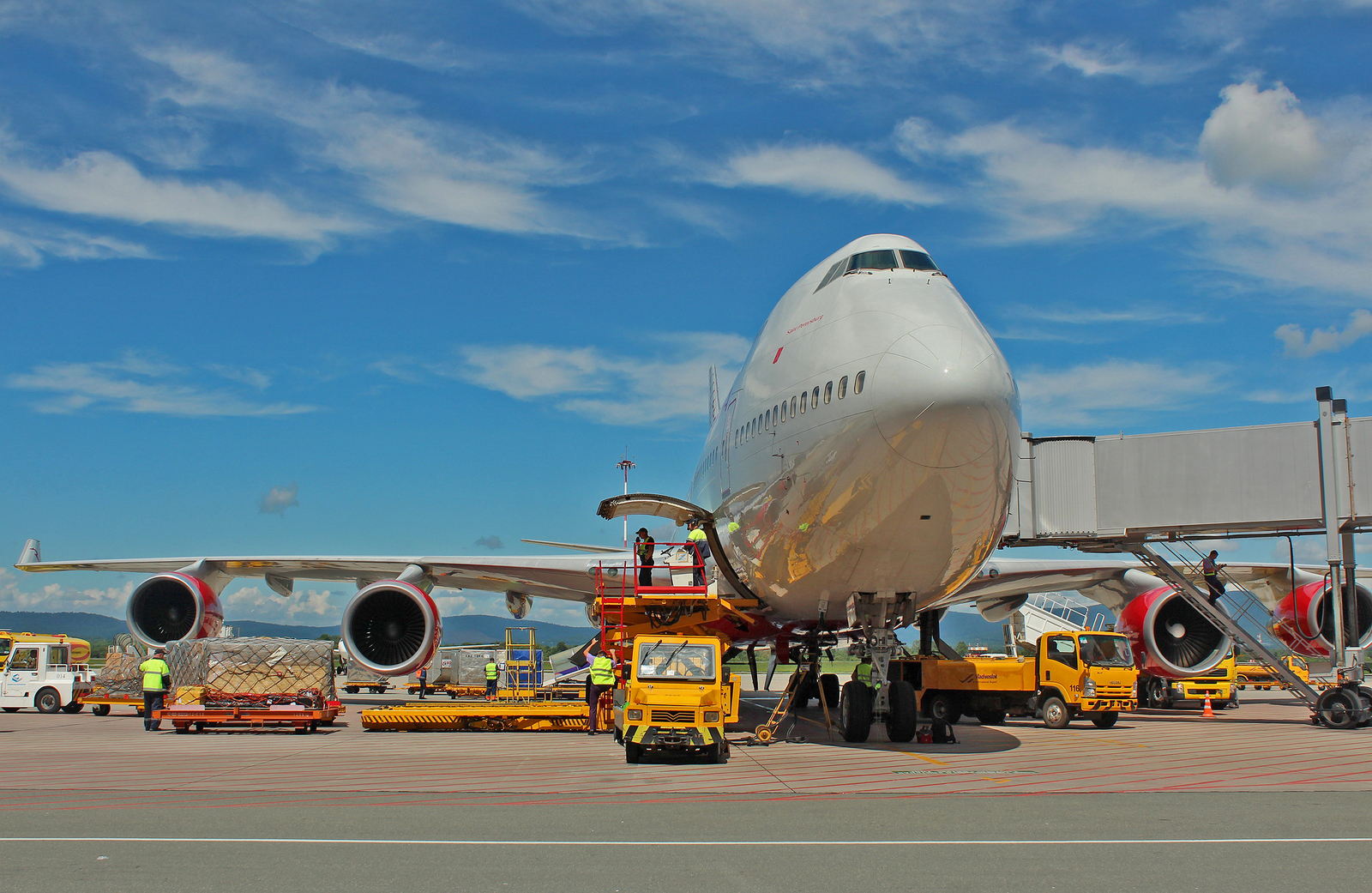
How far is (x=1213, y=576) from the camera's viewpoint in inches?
725

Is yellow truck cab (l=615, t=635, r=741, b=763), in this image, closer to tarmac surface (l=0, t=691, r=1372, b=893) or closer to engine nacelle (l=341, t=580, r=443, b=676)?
tarmac surface (l=0, t=691, r=1372, b=893)

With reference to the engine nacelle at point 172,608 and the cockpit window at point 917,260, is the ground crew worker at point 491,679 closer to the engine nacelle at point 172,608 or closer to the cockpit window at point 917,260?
the engine nacelle at point 172,608

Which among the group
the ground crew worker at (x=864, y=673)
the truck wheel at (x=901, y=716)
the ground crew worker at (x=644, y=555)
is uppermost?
the ground crew worker at (x=644, y=555)

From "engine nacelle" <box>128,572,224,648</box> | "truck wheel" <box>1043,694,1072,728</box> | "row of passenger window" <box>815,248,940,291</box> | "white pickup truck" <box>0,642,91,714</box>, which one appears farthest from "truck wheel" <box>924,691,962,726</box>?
"white pickup truck" <box>0,642,91,714</box>

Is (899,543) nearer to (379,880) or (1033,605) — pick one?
(379,880)

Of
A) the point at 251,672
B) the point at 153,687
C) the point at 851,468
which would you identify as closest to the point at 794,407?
the point at 851,468

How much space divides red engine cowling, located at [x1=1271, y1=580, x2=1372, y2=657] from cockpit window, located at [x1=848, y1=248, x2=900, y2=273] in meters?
12.8

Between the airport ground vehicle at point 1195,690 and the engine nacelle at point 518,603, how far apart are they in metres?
13.6

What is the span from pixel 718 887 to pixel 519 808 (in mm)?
3518

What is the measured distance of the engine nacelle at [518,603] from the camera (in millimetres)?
23688

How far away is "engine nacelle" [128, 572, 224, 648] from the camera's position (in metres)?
20.4

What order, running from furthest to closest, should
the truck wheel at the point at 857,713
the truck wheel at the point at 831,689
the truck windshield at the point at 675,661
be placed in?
the truck wheel at the point at 831,689
the truck wheel at the point at 857,713
the truck windshield at the point at 675,661

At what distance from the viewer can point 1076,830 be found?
720cm

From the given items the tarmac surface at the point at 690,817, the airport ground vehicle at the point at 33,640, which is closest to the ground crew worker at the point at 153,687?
the tarmac surface at the point at 690,817
